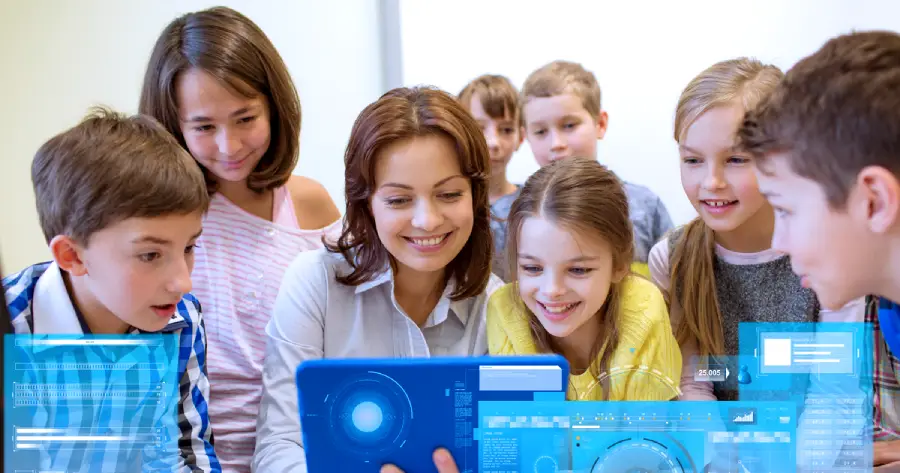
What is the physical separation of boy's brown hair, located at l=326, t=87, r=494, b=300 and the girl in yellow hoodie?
0.06 meters

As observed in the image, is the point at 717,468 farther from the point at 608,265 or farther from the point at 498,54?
the point at 498,54

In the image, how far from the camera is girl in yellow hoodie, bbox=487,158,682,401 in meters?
1.12

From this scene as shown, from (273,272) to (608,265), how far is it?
20.9 inches

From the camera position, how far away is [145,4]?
2016 millimetres

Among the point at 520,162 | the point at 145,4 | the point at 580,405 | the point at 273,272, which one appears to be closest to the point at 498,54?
the point at 520,162

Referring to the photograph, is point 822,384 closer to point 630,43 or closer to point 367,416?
point 367,416

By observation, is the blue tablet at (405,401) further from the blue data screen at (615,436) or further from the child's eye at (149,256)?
the child's eye at (149,256)

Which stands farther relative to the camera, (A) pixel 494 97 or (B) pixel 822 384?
(A) pixel 494 97

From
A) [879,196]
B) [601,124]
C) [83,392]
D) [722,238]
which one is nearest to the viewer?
[879,196]

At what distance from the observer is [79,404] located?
937 millimetres

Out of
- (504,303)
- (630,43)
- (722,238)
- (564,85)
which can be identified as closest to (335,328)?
(504,303)

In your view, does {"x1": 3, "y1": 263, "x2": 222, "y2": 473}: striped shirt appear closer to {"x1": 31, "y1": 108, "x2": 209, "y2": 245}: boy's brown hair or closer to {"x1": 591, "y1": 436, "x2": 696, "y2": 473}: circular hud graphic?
{"x1": 31, "y1": 108, "x2": 209, "y2": 245}: boy's brown hair

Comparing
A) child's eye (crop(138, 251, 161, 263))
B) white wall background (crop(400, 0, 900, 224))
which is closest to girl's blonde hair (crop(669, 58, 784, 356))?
child's eye (crop(138, 251, 161, 263))

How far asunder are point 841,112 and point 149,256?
2.57ft
